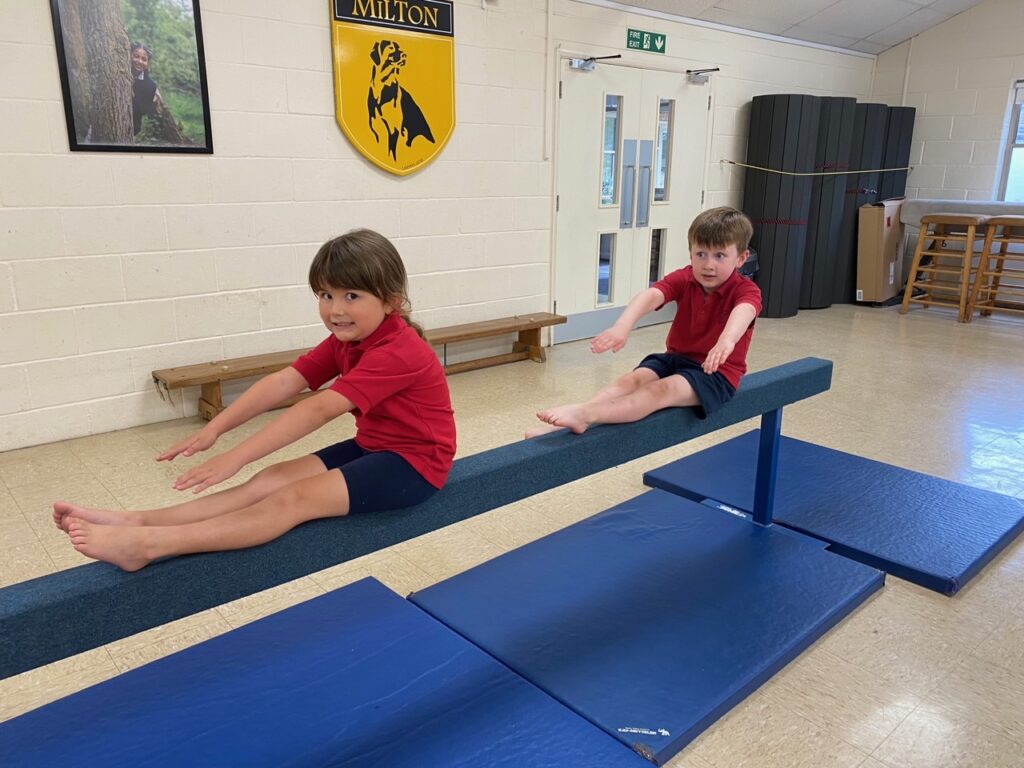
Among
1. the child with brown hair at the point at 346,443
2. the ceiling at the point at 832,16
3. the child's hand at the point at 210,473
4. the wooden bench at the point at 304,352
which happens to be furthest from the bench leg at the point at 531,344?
the child's hand at the point at 210,473

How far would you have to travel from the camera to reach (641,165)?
6066 mm

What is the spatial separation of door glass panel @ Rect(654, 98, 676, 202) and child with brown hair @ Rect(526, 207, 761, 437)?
3.92 m

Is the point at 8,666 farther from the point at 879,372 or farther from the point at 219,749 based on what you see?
the point at 879,372

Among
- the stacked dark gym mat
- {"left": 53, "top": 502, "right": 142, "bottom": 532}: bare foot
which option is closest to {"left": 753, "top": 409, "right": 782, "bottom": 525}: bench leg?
{"left": 53, "top": 502, "right": 142, "bottom": 532}: bare foot

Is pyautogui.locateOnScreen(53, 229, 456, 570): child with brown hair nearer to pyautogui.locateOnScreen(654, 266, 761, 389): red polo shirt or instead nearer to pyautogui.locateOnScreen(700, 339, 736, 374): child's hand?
pyautogui.locateOnScreen(700, 339, 736, 374): child's hand

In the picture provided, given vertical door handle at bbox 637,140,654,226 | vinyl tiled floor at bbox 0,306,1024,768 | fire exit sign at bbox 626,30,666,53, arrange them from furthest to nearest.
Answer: vertical door handle at bbox 637,140,654,226 → fire exit sign at bbox 626,30,666,53 → vinyl tiled floor at bbox 0,306,1024,768

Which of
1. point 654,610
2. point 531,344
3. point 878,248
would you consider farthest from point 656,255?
point 654,610

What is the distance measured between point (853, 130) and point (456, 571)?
648 centimetres

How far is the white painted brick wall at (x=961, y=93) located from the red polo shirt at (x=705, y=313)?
6457 millimetres

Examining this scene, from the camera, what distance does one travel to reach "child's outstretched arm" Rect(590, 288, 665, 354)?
227 cm

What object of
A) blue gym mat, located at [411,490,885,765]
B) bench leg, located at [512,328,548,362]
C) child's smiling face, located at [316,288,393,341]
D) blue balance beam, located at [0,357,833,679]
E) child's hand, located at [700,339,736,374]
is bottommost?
blue gym mat, located at [411,490,885,765]

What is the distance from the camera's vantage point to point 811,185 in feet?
22.9

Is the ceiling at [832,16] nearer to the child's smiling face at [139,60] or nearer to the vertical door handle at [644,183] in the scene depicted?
the vertical door handle at [644,183]

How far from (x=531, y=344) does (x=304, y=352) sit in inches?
65.8
